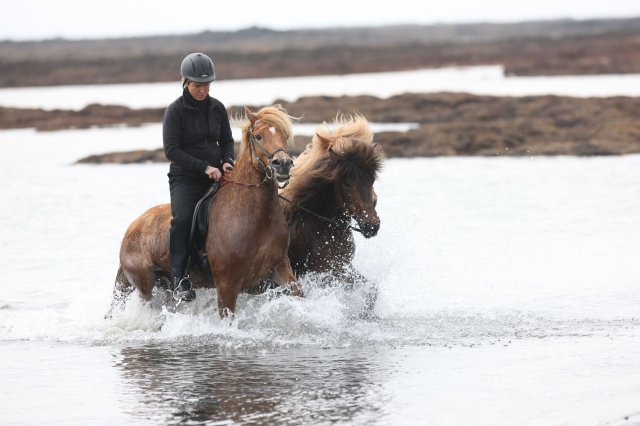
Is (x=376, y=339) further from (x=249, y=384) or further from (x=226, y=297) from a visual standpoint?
(x=249, y=384)

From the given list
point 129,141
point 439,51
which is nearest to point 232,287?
point 129,141

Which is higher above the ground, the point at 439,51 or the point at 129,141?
the point at 439,51

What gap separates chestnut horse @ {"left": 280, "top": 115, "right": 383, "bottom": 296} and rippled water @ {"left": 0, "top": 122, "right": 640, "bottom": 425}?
11.1 inches

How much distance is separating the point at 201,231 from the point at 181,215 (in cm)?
21

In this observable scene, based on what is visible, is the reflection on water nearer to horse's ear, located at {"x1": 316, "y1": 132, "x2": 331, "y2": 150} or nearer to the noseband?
the noseband

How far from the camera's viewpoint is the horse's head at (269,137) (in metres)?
8.34

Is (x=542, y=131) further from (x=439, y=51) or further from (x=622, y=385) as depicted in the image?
(x=439, y=51)

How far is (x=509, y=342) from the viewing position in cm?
890

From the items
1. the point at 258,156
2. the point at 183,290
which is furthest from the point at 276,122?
the point at 183,290

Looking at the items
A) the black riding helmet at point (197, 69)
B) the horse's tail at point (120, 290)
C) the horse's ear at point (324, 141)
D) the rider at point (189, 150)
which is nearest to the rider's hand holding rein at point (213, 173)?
the rider at point (189, 150)

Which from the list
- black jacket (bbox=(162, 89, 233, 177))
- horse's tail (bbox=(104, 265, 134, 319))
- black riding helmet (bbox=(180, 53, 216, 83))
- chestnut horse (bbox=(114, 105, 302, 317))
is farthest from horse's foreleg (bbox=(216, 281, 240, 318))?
black riding helmet (bbox=(180, 53, 216, 83))

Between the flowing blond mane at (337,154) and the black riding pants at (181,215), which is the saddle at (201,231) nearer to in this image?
the black riding pants at (181,215)

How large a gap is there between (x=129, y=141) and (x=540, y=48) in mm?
76152

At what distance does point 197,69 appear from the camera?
8.80 meters
